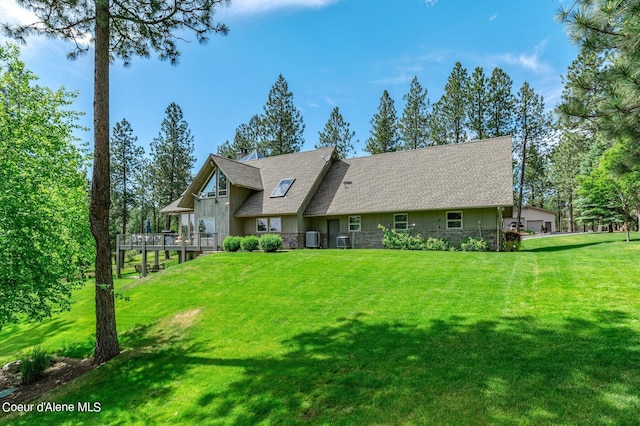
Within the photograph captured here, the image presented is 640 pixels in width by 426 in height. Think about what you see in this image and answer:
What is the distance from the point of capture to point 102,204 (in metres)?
7.73

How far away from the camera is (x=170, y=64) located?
892cm

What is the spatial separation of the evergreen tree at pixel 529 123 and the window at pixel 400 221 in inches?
767

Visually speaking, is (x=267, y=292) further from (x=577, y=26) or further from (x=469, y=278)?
(x=577, y=26)

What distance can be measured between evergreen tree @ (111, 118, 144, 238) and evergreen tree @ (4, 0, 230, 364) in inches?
1312

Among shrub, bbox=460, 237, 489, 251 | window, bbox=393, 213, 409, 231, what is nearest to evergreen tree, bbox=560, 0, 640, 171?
shrub, bbox=460, 237, 489, 251

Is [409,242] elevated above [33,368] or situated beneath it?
elevated above

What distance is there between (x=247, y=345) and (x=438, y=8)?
13585mm

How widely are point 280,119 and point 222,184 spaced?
17897 mm

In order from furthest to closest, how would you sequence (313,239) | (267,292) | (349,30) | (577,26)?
1. (313,239)
2. (349,30)
3. (267,292)
4. (577,26)

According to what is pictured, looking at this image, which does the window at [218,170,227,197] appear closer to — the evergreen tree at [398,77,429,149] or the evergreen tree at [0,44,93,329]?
the evergreen tree at [0,44,93,329]

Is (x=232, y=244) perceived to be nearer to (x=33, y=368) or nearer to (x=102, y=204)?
(x=102, y=204)

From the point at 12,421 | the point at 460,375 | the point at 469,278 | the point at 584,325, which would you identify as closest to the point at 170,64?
the point at 12,421

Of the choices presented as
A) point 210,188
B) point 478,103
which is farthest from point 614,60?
point 478,103

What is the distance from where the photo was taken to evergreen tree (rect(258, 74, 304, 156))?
3800 centimetres
